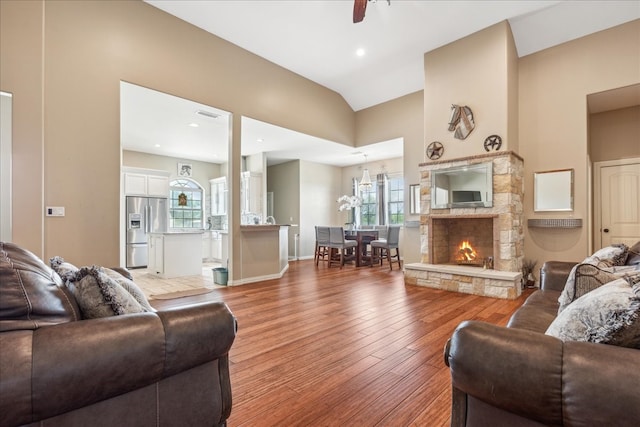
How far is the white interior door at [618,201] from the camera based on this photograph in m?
4.84

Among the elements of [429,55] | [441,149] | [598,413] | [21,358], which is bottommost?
[598,413]

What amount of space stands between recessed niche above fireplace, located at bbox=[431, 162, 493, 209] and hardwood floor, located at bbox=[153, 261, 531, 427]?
141 centimetres

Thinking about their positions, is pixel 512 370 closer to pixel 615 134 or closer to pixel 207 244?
pixel 615 134

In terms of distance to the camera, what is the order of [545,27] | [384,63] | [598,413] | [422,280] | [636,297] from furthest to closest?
1. [384,63]
2. [422,280]
3. [545,27]
4. [636,297]
5. [598,413]

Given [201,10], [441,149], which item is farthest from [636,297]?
[201,10]

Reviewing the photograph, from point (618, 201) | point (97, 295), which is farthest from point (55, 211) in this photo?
point (618, 201)

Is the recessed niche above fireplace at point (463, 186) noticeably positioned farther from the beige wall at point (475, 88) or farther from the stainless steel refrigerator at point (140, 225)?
the stainless steel refrigerator at point (140, 225)

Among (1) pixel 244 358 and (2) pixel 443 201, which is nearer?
(1) pixel 244 358

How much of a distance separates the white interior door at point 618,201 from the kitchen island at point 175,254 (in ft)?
23.8

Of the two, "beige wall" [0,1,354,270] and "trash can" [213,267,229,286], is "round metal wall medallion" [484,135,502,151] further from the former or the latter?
"trash can" [213,267,229,286]

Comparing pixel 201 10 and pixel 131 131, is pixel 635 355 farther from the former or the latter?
pixel 131 131

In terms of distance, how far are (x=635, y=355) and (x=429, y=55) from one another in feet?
17.9

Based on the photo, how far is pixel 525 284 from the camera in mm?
4758

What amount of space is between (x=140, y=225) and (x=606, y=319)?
8.05 meters
